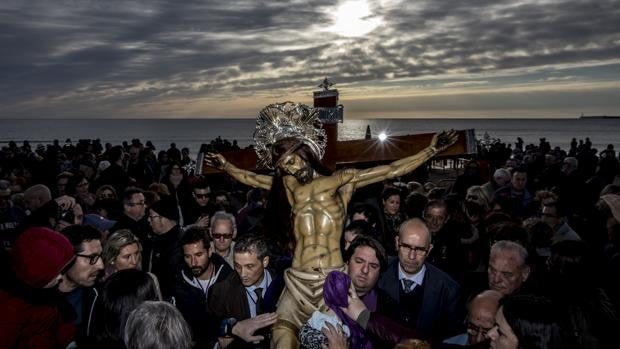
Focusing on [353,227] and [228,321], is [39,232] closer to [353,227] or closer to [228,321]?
[228,321]

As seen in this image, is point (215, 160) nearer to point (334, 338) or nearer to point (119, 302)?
point (119, 302)

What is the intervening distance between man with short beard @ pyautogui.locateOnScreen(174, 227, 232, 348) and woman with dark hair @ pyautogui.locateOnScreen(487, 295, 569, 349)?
230cm

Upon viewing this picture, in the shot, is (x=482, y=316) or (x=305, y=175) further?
(x=305, y=175)

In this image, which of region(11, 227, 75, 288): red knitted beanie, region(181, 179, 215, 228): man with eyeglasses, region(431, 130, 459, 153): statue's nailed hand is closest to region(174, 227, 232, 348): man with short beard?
region(11, 227, 75, 288): red knitted beanie

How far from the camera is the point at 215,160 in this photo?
202 inches

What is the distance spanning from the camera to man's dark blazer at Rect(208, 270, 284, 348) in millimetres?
4352

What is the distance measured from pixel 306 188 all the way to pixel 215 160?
4.14 feet

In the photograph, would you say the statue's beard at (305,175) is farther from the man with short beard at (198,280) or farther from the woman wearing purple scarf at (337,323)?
the woman wearing purple scarf at (337,323)

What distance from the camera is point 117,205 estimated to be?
7285mm

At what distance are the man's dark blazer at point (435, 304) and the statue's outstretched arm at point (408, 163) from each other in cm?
92

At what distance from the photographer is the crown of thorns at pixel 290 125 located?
4.41 metres

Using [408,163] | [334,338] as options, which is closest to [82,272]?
[334,338]

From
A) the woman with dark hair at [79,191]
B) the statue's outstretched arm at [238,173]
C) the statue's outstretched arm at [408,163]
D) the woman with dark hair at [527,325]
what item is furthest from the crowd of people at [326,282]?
the woman with dark hair at [79,191]

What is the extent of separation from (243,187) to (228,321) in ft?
34.3
